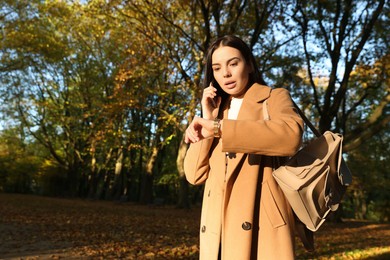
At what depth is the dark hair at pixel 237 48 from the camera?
224 cm

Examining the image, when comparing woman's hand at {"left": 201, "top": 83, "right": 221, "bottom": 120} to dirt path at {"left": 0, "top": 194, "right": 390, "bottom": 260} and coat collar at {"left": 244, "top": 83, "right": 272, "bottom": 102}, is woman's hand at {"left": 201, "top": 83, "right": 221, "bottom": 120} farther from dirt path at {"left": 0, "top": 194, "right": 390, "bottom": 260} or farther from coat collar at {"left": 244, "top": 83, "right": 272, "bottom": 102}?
dirt path at {"left": 0, "top": 194, "right": 390, "bottom": 260}

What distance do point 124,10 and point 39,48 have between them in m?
6.91

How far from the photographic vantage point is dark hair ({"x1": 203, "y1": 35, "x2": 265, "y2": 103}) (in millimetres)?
2243

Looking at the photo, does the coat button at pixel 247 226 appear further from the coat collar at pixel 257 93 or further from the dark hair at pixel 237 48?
the dark hair at pixel 237 48

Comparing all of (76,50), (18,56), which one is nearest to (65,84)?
(76,50)

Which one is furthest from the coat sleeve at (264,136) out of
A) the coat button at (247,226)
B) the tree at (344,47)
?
the tree at (344,47)

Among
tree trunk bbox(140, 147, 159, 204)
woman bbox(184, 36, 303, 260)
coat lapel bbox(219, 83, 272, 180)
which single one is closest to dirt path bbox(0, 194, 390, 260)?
woman bbox(184, 36, 303, 260)

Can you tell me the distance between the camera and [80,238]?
384 inches

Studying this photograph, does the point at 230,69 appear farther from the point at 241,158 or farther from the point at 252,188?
the point at 252,188

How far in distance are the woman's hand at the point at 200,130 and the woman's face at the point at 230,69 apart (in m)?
0.34

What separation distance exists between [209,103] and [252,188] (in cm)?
60

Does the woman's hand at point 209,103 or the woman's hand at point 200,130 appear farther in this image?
the woman's hand at point 209,103

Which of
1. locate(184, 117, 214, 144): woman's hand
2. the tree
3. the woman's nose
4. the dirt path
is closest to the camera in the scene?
locate(184, 117, 214, 144): woman's hand

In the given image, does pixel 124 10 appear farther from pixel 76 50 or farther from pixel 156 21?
pixel 76 50
